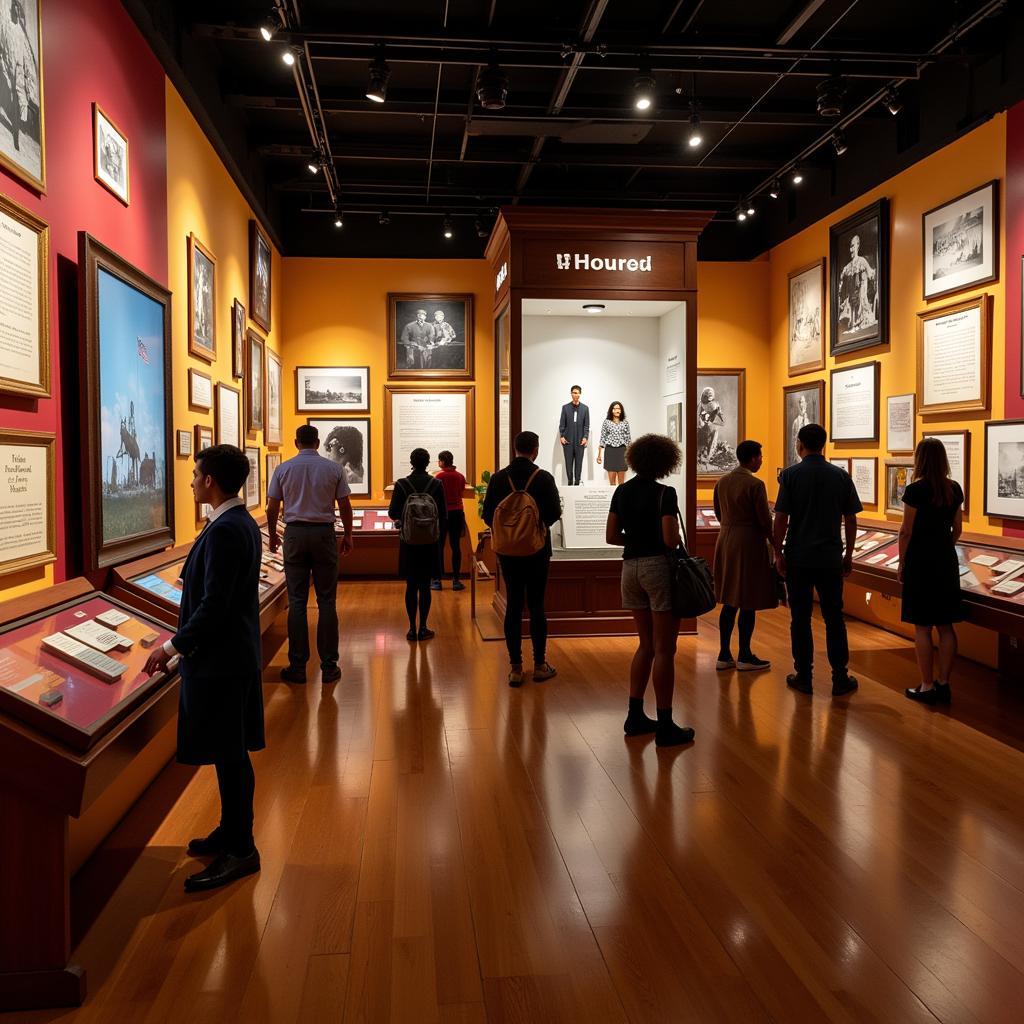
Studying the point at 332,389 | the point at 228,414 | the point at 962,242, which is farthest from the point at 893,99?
the point at 332,389

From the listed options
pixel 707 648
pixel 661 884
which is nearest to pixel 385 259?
pixel 707 648

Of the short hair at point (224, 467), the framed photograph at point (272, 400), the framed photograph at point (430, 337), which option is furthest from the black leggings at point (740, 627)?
the framed photograph at point (430, 337)

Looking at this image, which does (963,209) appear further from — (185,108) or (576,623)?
(185,108)

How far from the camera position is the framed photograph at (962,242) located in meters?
6.52

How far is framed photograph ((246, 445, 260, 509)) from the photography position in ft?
27.5

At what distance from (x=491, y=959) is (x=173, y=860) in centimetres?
144

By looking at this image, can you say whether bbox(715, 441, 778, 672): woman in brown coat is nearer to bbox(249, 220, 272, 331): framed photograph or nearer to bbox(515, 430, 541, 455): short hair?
bbox(515, 430, 541, 455): short hair

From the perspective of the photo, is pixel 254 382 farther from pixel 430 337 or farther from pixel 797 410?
pixel 797 410

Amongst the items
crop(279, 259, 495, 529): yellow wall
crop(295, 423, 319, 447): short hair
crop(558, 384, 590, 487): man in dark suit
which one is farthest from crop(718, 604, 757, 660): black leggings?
crop(279, 259, 495, 529): yellow wall

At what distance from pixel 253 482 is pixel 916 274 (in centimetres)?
631

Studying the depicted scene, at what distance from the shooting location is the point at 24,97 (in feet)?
11.0

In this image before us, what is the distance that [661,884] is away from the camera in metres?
3.21

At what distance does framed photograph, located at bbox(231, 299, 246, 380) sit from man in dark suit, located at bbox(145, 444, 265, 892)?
4737 millimetres

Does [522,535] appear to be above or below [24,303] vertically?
below
